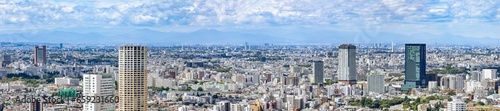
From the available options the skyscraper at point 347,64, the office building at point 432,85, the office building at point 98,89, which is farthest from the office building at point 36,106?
the skyscraper at point 347,64

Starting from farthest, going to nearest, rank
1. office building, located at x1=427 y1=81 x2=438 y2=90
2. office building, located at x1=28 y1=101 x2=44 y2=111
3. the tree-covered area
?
office building, located at x1=427 y1=81 x2=438 y2=90 → the tree-covered area → office building, located at x1=28 y1=101 x2=44 y2=111

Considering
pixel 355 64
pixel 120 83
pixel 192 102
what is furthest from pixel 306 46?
pixel 120 83

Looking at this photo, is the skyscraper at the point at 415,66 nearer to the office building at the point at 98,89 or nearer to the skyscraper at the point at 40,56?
the skyscraper at the point at 40,56

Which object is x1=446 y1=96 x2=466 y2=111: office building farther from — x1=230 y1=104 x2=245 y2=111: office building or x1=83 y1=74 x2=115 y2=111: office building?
x1=83 y1=74 x2=115 y2=111: office building

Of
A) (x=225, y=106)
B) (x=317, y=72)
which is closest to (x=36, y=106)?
(x=225, y=106)

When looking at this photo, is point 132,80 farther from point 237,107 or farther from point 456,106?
point 456,106

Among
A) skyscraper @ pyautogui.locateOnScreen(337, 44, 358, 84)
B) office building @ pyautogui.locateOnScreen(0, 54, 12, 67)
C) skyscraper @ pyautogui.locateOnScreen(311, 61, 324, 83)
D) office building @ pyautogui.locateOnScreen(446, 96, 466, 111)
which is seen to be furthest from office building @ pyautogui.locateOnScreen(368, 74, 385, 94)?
office building @ pyautogui.locateOnScreen(0, 54, 12, 67)

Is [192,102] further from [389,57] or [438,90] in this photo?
[389,57]
